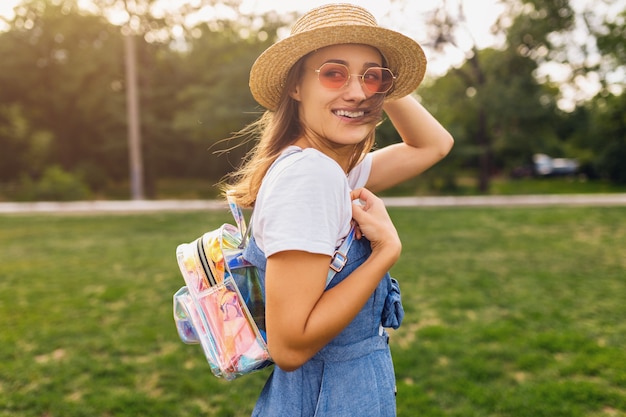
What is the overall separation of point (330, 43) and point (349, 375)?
81 centimetres

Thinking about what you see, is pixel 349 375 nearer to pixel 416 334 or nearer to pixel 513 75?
pixel 416 334

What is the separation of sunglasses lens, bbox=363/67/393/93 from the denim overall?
1.25 ft

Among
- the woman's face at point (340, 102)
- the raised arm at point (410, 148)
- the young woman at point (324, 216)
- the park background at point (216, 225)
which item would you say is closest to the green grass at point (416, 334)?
the park background at point (216, 225)

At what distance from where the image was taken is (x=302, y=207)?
1.04 m

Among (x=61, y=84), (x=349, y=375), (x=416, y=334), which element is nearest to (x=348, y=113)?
(x=349, y=375)

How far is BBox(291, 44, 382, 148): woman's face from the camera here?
49.6 inches

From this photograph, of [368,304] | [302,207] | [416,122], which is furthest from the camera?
[416,122]

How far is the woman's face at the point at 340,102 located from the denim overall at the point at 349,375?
0.90 ft

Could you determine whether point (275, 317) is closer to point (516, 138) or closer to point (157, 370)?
point (157, 370)

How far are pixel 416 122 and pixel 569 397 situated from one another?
8.78 ft

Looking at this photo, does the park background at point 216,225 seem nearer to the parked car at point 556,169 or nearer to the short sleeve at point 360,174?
the short sleeve at point 360,174

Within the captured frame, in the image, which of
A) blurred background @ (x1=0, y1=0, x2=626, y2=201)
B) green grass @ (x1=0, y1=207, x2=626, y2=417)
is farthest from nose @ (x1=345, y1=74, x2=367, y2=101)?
blurred background @ (x1=0, y1=0, x2=626, y2=201)

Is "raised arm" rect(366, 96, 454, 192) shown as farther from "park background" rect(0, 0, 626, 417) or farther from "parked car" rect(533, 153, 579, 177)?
"parked car" rect(533, 153, 579, 177)

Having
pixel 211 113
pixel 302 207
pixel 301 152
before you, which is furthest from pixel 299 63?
pixel 211 113
